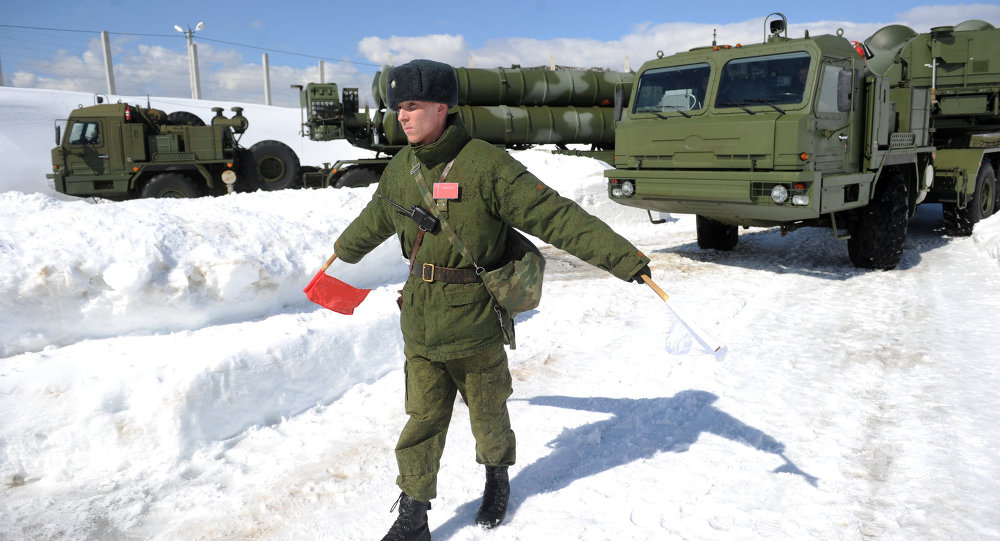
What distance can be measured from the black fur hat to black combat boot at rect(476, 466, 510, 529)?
145 centimetres

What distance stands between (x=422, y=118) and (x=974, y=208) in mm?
10217

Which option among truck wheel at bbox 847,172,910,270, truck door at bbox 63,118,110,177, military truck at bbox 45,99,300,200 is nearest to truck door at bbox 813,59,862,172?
truck wheel at bbox 847,172,910,270

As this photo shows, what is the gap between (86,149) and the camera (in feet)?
39.0

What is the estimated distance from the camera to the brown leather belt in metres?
2.42

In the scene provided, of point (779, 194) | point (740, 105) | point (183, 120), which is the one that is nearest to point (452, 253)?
point (779, 194)

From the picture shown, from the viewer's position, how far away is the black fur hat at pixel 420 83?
228 cm

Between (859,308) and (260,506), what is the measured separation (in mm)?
5270

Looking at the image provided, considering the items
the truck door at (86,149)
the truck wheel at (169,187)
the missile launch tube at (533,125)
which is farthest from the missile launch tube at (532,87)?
the truck door at (86,149)

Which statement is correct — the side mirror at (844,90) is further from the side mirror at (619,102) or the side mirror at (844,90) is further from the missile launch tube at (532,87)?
the missile launch tube at (532,87)

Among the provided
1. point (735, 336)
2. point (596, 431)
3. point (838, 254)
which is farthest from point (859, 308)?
point (596, 431)

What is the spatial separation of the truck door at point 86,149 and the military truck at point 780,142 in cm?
951

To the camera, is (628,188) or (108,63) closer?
(628,188)

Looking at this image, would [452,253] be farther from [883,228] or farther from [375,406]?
[883,228]

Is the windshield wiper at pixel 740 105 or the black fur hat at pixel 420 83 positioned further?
the windshield wiper at pixel 740 105
